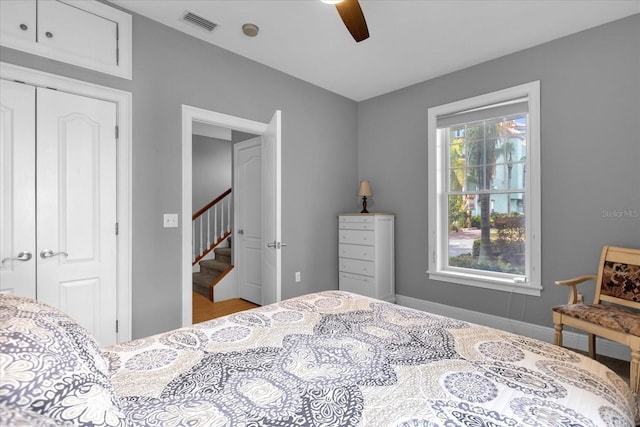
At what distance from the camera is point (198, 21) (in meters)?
2.58

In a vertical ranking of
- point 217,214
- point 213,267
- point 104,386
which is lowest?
point 213,267

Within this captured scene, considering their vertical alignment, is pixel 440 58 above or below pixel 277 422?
above

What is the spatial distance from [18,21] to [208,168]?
4.28 meters

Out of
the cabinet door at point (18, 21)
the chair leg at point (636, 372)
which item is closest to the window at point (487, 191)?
the chair leg at point (636, 372)

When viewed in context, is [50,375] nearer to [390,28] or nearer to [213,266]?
[390,28]

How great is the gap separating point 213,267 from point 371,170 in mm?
2716

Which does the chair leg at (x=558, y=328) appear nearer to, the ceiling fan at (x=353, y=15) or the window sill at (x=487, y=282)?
the window sill at (x=487, y=282)

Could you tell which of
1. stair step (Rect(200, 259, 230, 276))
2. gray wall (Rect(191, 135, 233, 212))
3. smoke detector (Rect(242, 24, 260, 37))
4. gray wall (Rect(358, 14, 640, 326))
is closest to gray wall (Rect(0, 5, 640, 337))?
gray wall (Rect(358, 14, 640, 326))

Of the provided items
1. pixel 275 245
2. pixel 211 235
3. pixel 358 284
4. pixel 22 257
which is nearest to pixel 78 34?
pixel 22 257

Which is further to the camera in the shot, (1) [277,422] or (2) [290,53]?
(2) [290,53]

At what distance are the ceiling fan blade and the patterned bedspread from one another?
67.3 inches

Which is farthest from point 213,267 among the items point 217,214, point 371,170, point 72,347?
point 72,347

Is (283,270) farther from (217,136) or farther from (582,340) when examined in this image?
(217,136)

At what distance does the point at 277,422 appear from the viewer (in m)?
0.84
